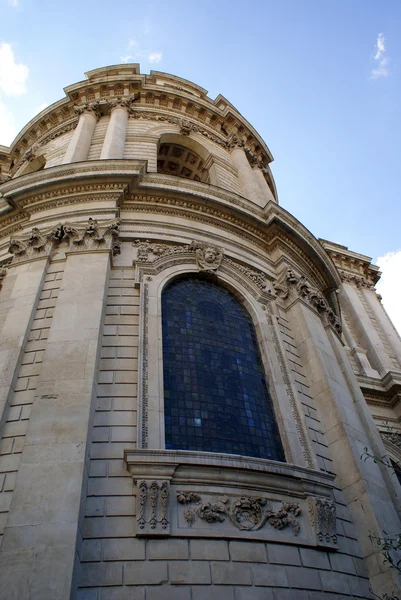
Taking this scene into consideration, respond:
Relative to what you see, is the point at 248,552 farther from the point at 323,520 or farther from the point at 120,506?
the point at 120,506

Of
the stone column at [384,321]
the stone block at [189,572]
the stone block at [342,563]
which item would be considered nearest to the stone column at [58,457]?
the stone block at [189,572]

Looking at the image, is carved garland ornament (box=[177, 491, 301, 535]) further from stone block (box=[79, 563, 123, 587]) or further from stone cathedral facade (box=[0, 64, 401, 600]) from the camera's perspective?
stone block (box=[79, 563, 123, 587])

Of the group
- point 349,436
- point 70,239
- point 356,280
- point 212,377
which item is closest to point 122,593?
point 212,377

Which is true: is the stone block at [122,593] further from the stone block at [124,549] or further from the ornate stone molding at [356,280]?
the ornate stone molding at [356,280]

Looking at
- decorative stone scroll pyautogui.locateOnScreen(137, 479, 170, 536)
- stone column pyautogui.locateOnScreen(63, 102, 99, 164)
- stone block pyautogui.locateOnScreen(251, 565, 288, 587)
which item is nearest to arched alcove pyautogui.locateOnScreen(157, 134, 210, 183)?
stone column pyautogui.locateOnScreen(63, 102, 99, 164)

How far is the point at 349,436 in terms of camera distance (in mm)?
12156

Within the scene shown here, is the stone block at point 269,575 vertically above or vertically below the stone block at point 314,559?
below

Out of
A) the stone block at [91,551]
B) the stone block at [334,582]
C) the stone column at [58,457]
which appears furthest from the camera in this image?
the stone block at [334,582]

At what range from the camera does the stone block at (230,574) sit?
27.1ft

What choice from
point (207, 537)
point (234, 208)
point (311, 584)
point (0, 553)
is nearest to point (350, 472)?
point (311, 584)

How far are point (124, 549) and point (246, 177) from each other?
1823 cm

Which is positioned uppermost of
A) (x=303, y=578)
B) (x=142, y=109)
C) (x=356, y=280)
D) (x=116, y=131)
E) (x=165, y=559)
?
(x=142, y=109)

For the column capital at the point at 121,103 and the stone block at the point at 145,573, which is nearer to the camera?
the stone block at the point at 145,573

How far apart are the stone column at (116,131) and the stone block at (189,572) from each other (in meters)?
15.0
